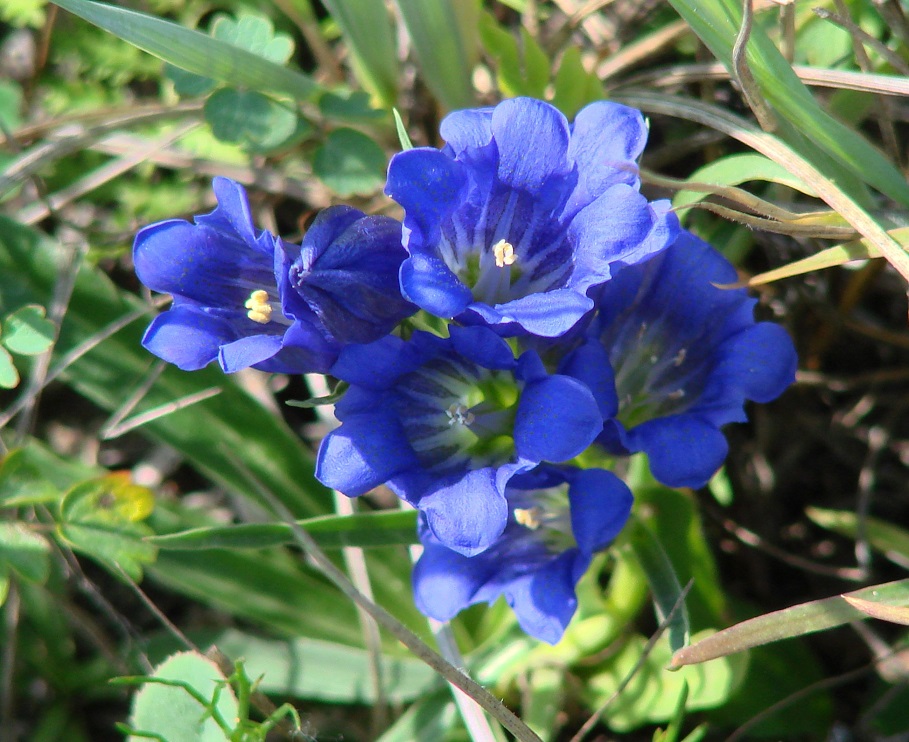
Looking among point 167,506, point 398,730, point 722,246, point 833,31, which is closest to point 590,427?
point 722,246

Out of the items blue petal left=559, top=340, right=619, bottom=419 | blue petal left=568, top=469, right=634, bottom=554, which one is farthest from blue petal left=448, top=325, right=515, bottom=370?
blue petal left=568, top=469, right=634, bottom=554

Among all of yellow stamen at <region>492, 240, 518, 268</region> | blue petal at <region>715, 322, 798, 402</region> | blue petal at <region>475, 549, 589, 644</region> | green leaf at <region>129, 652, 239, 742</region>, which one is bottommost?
green leaf at <region>129, 652, 239, 742</region>

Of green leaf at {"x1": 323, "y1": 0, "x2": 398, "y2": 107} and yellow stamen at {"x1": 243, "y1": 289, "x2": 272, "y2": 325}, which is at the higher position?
green leaf at {"x1": 323, "y1": 0, "x2": 398, "y2": 107}

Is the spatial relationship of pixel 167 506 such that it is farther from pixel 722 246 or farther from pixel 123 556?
pixel 722 246

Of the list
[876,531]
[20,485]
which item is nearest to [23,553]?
[20,485]

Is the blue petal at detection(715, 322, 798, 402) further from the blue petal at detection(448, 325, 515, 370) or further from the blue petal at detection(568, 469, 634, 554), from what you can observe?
the blue petal at detection(448, 325, 515, 370)

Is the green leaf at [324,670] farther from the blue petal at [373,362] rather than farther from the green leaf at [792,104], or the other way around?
the green leaf at [792,104]

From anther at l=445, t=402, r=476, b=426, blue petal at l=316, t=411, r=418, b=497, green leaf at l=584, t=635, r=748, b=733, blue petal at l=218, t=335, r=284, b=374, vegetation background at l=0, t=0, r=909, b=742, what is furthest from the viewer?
green leaf at l=584, t=635, r=748, b=733
